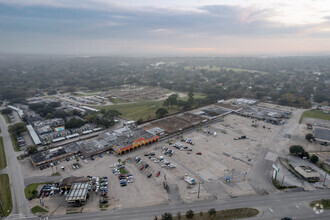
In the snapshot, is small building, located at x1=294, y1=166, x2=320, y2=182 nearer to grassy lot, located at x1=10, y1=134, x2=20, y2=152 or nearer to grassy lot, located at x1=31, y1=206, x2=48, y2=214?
grassy lot, located at x1=31, y1=206, x2=48, y2=214

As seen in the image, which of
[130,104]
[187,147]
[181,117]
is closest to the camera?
[187,147]

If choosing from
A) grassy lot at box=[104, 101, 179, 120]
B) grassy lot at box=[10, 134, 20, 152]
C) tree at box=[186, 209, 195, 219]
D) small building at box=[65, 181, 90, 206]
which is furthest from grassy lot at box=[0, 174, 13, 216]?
grassy lot at box=[104, 101, 179, 120]

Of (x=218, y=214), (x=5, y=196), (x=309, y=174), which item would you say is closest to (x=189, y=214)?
(x=218, y=214)

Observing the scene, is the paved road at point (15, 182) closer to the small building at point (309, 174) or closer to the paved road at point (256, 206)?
the paved road at point (256, 206)

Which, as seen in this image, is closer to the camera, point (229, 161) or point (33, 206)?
point (33, 206)

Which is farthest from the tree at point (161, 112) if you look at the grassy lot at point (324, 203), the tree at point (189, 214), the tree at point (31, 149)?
the grassy lot at point (324, 203)

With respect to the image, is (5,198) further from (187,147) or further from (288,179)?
(288,179)

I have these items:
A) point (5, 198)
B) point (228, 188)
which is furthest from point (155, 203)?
point (5, 198)
